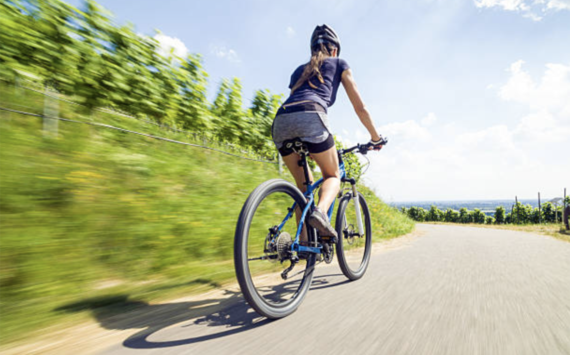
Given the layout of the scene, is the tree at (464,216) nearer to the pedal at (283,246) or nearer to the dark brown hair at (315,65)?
the dark brown hair at (315,65)

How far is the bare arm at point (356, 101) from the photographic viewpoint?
289cm

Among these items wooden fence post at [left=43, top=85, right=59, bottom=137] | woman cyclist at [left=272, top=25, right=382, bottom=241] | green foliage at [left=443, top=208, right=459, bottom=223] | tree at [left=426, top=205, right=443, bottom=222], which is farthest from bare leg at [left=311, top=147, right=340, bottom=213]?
green foliage at [left=443, top=208, right=459, bottom=223]

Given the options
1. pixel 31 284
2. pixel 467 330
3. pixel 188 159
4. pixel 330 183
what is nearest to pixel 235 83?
pixel 188 159

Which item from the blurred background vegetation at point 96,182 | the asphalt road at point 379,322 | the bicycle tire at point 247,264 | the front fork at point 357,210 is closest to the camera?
the asphalt road at point 379,322

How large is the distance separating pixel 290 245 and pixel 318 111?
1111 millimetres

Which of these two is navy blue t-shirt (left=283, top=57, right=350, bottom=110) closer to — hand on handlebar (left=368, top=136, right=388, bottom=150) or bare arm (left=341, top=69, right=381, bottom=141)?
bare arm (left=341, top=69, right=381, bottom=141)

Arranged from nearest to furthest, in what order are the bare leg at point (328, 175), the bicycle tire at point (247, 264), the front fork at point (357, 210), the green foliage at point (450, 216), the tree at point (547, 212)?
the bicycle tire at point (247, 264) < the bare leg at point (328, 175) < the front fork at point (357, 210) < the tree at point (547, 212) < the green foliage at point (450, 216)

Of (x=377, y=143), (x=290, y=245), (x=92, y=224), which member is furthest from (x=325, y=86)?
(x=92, y=224)

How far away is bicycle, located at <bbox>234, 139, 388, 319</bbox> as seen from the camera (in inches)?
79.0

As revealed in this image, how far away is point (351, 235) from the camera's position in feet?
11.8

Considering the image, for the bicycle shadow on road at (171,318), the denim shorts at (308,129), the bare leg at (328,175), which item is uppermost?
the denim shorts at (308,129)

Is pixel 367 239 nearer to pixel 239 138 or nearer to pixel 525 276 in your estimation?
pixel 525 276

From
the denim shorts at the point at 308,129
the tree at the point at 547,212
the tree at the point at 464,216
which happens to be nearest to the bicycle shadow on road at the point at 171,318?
the denim shorts at the point at 308,129

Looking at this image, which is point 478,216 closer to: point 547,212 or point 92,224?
point 547,212
